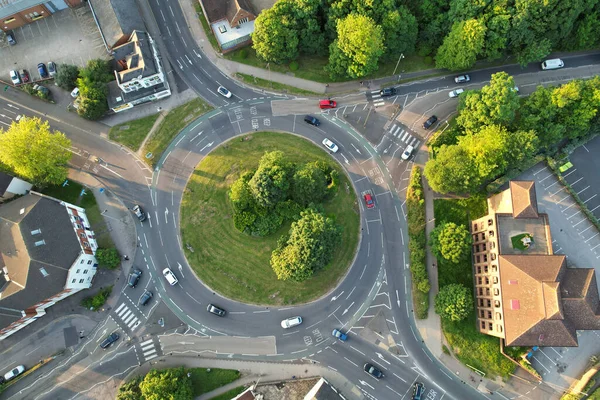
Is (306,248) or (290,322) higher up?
(306,248)

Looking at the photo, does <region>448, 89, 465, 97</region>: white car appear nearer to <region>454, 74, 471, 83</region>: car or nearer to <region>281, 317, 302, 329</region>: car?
<region>454, 74, 471, 83</region>: car

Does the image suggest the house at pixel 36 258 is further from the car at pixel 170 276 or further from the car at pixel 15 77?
the car at pixel 15 77

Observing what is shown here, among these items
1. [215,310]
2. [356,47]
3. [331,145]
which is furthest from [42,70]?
[356,47]

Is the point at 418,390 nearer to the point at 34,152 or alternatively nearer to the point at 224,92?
the point at 224,92

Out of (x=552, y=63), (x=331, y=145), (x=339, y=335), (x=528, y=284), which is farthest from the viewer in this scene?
(x=552, y=63)

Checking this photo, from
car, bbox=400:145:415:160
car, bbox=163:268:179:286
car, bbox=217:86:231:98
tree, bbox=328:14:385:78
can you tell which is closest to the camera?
tree, bbox=328:14:385:78

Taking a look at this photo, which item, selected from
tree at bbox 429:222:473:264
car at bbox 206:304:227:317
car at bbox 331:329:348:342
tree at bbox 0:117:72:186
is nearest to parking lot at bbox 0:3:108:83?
tree at bbox 0:117:72:186

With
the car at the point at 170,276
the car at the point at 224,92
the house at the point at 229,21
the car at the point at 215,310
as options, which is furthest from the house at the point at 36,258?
the house at the point at 229,21
